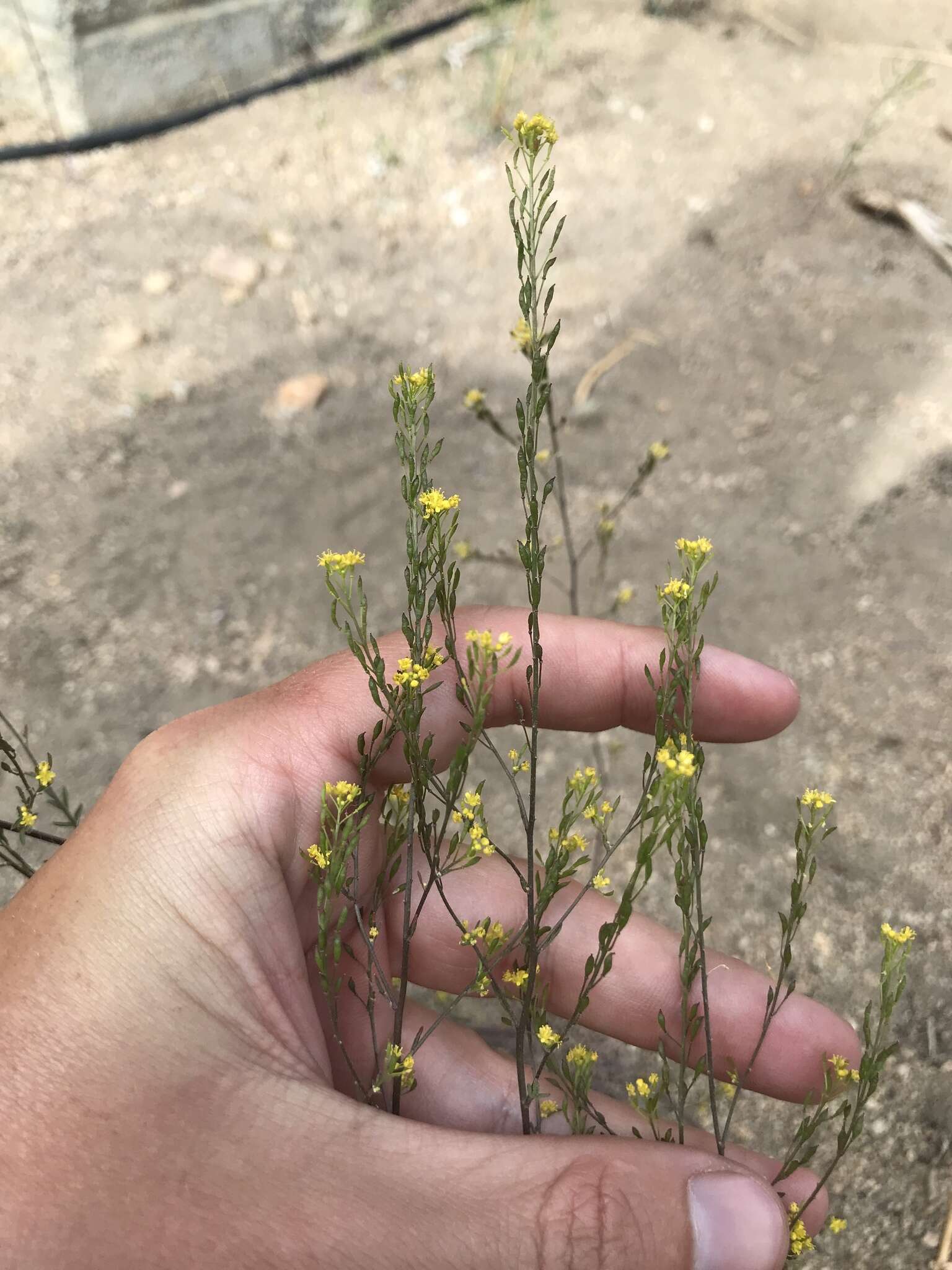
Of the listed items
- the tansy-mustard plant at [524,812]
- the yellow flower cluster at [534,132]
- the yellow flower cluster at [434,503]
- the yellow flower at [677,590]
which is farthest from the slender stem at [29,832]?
the yellow flower cluster at [534,132]

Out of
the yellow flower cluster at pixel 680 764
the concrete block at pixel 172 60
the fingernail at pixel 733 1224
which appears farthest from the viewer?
the concrete block at pixel 172 60

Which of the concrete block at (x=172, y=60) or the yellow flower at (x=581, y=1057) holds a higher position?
the concrete block at (x=172, y=60)

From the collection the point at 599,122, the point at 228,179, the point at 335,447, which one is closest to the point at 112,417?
the point at 335,447

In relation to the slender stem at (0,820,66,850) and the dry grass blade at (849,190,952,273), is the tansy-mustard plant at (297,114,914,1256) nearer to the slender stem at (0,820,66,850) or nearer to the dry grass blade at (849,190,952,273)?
the slender stem at (0,820,66,850)

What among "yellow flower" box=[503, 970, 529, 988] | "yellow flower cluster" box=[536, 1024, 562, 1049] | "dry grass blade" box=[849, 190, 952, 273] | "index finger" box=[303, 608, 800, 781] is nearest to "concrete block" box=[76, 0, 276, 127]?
"dry grass blade" box=[849, 190, 952, 273]

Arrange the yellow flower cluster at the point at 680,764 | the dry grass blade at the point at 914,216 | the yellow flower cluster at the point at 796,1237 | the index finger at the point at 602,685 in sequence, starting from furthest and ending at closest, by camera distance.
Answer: the dry grass blade at the point at 914,216, the index finger at the point at 602,685, the yellow flower cluster at the point at 796,1237, the yellow flower cluster at the point at 680,764

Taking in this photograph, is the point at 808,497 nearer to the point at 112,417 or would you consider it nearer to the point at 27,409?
the point at 112,417

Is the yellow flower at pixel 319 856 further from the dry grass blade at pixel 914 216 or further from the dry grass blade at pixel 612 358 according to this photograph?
the dry grass blade at pixel 914 216

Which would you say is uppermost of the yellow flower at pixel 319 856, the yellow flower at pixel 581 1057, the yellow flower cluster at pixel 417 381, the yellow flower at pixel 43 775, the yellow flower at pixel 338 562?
the yellow flower cluster at pixel 417 381

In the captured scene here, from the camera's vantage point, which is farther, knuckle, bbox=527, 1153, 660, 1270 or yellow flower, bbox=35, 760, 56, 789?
yellow flower, bbox=35, 760, 56, 789
